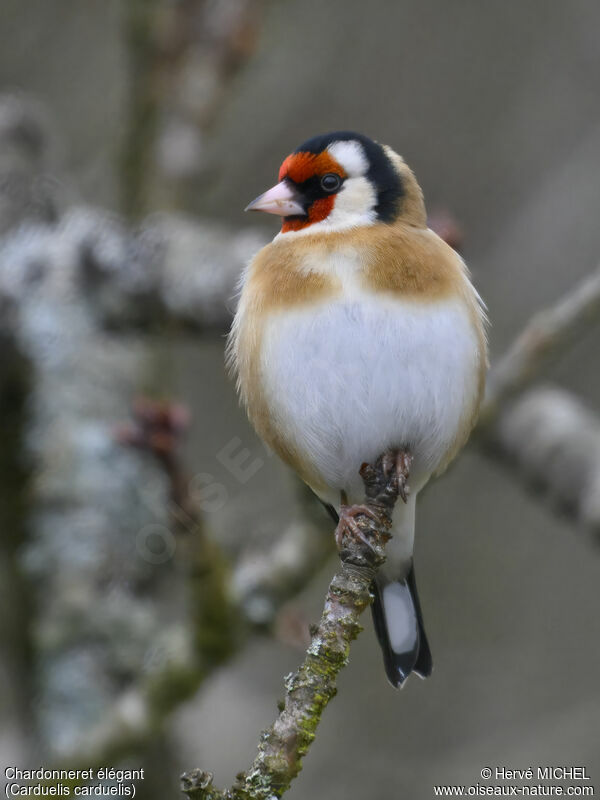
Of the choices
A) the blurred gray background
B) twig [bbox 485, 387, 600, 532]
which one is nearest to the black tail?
twig [bbox 485, 387, 600, 532]

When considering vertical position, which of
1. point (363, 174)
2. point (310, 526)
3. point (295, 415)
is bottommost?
point (310, 526)

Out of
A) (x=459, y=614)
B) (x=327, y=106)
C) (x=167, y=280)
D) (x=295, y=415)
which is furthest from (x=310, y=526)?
(x=327, y=106)

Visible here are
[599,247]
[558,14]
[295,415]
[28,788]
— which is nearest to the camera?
[28,788]

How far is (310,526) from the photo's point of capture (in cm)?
329

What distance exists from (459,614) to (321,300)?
408 cm

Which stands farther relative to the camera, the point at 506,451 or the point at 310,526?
the point at 506,451

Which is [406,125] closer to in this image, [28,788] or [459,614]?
[459,614]

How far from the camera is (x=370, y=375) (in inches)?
116

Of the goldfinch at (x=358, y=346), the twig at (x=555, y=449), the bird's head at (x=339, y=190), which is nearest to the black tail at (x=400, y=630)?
the goldfinch at (x=358, y=346)

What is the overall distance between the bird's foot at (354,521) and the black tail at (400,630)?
504 millimetres

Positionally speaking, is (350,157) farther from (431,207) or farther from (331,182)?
(431,207)

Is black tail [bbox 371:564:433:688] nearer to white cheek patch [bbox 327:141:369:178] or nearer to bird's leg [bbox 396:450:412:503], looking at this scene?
bird's leg [bbox 396:450:412:503]

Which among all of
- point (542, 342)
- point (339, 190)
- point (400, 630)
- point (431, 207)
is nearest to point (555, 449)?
point (542, 342)

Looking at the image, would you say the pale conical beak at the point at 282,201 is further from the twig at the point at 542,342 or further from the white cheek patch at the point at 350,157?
the twig at the point at 542,342
